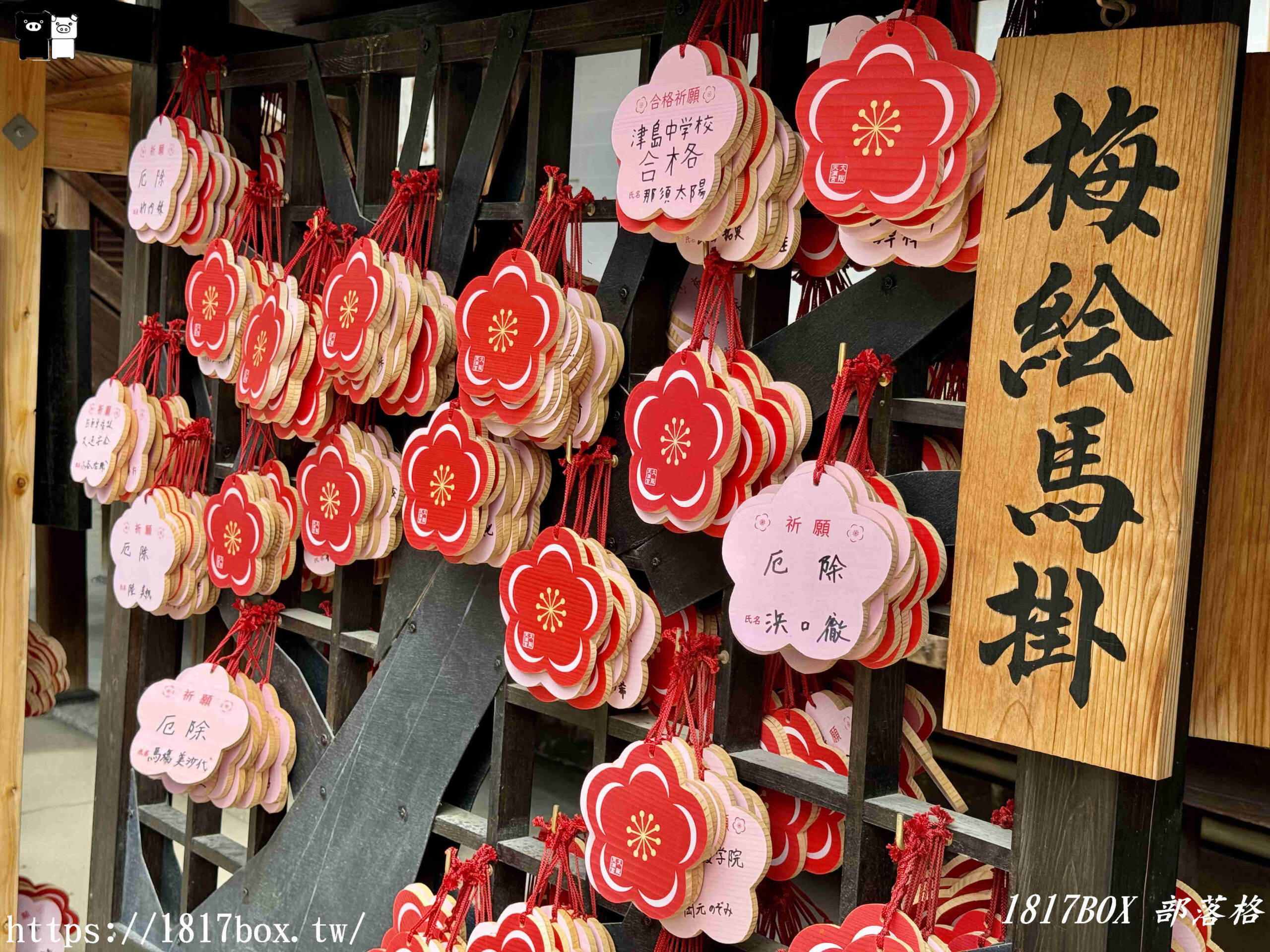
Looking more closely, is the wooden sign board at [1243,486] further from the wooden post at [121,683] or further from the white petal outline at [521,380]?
the wooden post at [121,683]

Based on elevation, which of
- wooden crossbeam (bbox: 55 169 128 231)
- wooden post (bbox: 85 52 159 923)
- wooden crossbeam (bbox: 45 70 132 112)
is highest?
wooden crossbeam (bbox: 45 70 132 112)

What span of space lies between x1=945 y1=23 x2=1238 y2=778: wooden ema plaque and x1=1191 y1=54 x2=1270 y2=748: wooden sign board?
0.52ft

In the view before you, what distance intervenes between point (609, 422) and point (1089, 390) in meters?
0.80

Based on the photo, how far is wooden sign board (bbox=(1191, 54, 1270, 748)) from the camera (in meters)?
1.33

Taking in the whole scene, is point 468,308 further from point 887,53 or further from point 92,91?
point 92,91

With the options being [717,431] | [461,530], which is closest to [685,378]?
[717,431]

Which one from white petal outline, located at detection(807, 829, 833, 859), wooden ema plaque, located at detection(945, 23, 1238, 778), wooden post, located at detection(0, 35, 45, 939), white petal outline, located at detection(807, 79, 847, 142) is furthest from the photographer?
wooden post, located at detection(0, 35, 45, 939)

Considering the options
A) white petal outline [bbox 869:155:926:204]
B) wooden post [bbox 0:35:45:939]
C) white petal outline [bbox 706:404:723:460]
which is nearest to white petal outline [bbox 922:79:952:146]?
white petal outline [bbox 869:155:926:204]

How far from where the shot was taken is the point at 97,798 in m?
2.78

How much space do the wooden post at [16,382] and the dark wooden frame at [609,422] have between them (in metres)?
0.18

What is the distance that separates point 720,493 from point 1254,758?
6.69ft

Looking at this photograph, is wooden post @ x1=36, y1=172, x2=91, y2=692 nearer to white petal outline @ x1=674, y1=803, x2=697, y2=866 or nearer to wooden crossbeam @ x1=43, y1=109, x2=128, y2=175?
wooden crossbeam @ x1=43, y1=109, x2=128, y2=175

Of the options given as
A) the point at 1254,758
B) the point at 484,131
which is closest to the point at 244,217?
the point at 484,131

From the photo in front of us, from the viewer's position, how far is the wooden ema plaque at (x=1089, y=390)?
1.20m
